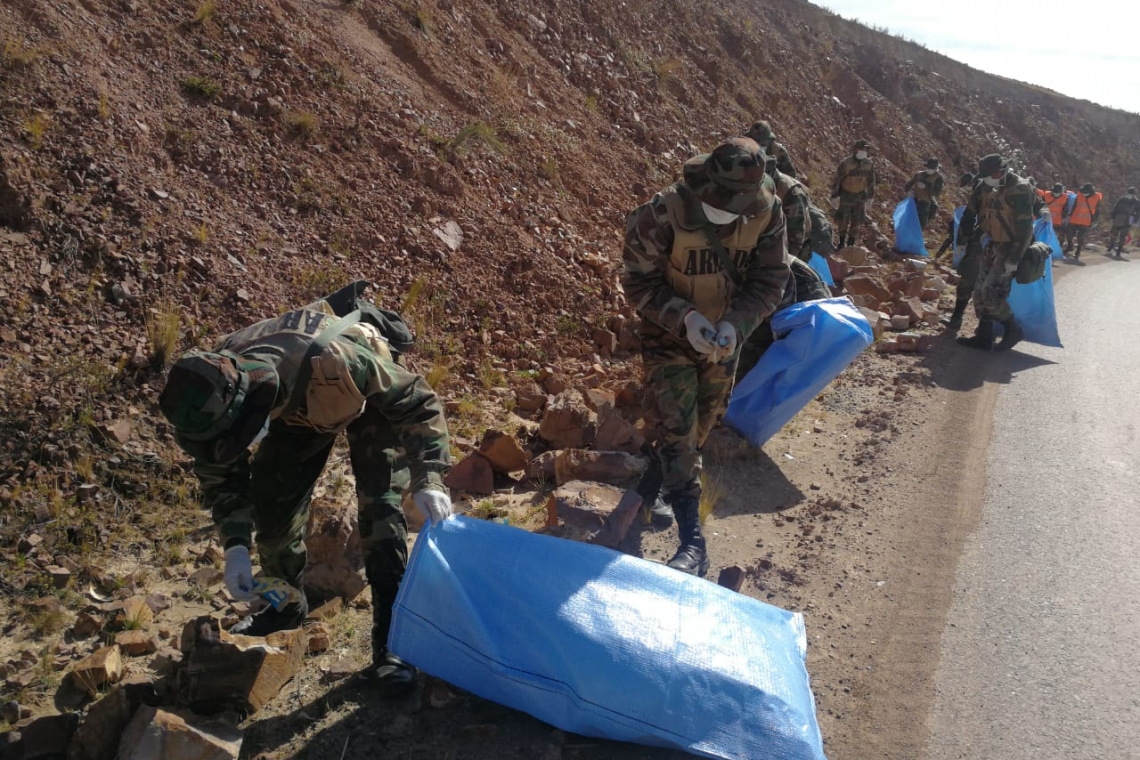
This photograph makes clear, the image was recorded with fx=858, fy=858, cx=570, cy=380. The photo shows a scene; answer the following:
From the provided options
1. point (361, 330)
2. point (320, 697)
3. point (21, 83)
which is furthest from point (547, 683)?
point (21, 83)

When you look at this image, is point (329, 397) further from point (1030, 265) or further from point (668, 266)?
point (1030, 265)

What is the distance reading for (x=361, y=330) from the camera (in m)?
2.89

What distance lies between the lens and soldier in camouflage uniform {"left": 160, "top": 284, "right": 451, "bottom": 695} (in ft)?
7.89

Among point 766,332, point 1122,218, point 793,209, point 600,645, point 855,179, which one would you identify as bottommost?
point 600,645

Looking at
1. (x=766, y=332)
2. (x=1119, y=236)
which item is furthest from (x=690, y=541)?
(x=1119, y=236)

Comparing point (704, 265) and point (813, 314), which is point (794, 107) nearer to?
point (813, 314)

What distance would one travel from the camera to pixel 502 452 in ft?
15.6

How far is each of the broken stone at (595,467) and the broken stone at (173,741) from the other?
7.76 feet

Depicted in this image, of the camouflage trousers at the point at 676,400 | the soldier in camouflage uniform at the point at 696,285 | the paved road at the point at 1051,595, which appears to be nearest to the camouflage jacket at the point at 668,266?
the soldier in camouflage uniform at the point at 696,285

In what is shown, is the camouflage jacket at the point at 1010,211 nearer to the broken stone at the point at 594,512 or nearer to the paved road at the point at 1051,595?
the paved road at the point at 1051,595

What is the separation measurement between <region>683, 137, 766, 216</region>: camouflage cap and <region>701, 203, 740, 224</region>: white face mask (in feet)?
0.07

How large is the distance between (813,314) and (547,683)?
321cm

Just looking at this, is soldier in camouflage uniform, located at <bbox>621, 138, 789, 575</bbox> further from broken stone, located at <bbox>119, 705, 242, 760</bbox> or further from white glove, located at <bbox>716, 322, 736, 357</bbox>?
broken stone, located at <bbox>119, 705, 242, 760</bbox>

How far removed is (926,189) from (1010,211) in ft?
21.5
